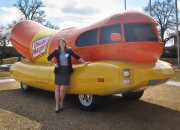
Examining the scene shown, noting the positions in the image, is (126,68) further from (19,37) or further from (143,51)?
(19,37)

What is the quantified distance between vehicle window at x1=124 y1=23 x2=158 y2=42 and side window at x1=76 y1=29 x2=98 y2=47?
0.83 metres

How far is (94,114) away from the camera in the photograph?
439 cm

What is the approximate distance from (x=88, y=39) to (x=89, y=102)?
5.27ft

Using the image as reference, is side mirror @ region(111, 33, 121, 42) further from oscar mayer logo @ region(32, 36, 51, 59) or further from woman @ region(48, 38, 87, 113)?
oscar mayer logo @ region(32, 36, 51, 59)

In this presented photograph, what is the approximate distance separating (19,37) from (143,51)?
5.05 m

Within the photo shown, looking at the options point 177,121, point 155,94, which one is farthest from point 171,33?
point 177,121

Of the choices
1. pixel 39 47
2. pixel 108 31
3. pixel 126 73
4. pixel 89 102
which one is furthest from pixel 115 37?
pixel 39 47

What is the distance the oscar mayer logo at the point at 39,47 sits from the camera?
20.3ft

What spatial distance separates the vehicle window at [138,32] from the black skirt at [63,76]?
5.19ft

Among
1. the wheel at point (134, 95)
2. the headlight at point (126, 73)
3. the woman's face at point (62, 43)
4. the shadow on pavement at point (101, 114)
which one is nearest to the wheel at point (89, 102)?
the shadow on pavement at point (101, 114)

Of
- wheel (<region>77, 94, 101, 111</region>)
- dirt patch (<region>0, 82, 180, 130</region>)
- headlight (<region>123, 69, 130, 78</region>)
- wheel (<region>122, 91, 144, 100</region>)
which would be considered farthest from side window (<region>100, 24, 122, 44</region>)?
wheel (<region>122, 91, 144, 100</region>)

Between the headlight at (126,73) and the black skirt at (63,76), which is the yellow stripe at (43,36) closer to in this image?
the black skirt at (63,76)

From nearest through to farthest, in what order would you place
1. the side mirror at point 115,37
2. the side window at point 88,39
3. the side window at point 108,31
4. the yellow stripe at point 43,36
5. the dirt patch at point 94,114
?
1. the dirt patch at point 94,114
2. the side mirror at point 115,37
3. the side window at point 108,31
4. the side window at point 88,39
5. the yellow stripe at point 43,36

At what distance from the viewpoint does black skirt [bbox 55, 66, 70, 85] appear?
4469mm
